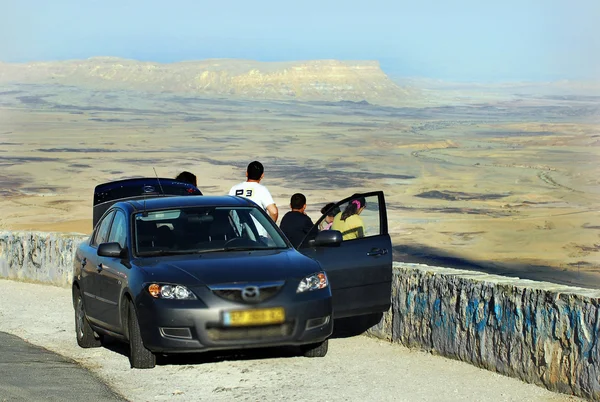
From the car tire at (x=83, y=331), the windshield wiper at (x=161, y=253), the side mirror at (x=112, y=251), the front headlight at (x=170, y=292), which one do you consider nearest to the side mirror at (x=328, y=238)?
the windshield wiper at (x=161, y=253)

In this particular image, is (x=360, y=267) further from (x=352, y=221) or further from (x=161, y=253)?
(x=161, y=253)

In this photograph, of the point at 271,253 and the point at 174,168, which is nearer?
the point at 271,253

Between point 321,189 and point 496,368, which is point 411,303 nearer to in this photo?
point 496,368

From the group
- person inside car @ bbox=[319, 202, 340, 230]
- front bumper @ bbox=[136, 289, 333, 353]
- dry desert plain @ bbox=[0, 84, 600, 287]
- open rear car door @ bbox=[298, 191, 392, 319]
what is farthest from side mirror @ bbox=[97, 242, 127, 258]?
dry desert plain @ bbox=[0, 84, 600, 287]

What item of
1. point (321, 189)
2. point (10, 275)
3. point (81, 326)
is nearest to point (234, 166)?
point (321, 189)

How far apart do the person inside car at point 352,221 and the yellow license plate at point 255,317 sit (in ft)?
5.14

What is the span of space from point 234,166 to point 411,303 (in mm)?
58353

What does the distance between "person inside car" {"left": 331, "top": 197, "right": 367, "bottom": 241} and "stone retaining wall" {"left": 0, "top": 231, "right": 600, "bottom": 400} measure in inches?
23.3

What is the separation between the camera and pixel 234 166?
224ft

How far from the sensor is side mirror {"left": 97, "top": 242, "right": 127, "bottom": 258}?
9.34 m

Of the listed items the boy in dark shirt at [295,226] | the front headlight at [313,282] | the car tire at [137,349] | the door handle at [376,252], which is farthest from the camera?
the boy in dark shirt at [295,226]

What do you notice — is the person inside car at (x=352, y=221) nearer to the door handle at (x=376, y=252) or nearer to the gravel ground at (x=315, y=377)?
the door handle at (x=376, y=252)

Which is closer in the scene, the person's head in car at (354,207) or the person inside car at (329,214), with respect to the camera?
the person's head in car at (354,207)

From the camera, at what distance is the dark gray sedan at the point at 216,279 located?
8.47 m
